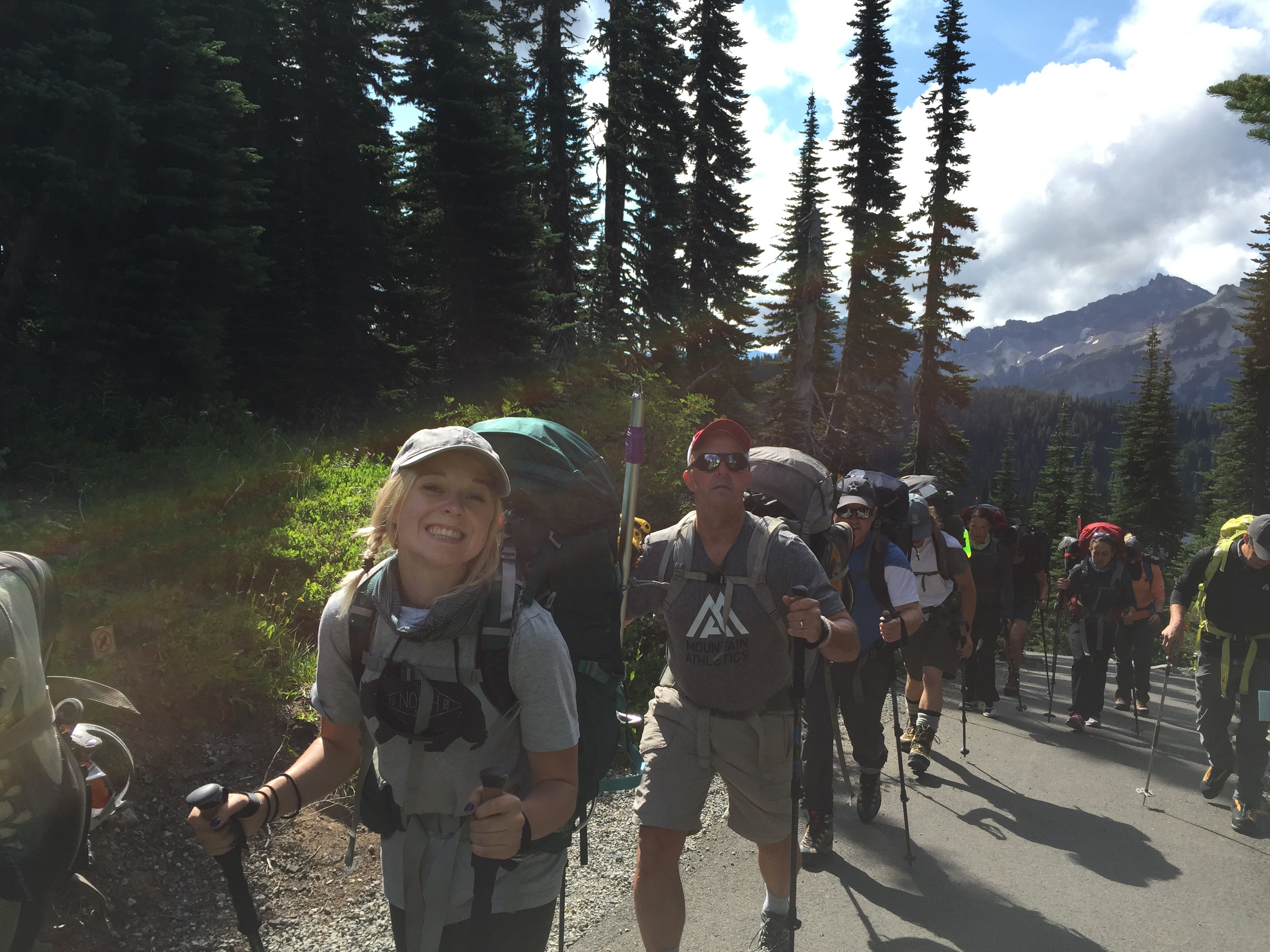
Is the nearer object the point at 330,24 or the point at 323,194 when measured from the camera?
the point at 323,194

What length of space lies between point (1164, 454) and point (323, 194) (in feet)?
172

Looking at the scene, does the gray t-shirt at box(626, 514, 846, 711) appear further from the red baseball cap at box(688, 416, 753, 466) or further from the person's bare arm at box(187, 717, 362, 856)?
the person's bare arm at box(187, 717, 362, 856)

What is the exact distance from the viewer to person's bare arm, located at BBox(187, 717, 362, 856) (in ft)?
6.07

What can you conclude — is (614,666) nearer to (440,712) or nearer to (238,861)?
(440,712)

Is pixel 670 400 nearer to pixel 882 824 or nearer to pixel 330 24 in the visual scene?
pixel 882 824

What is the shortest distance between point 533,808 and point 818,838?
3.80 meters

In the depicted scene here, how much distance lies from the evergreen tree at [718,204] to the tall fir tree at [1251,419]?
2930 cm

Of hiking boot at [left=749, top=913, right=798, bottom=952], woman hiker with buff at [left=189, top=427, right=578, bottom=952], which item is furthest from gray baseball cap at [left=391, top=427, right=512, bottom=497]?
hiking boot at [left=749, top=913, right=798, bottom=952]

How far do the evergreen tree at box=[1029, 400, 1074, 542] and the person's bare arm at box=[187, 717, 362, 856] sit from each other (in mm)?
62652

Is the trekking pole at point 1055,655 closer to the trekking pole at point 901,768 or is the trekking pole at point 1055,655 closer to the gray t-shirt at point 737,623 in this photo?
the trekking pole at point 901,768

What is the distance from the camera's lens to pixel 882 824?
18.7 feet

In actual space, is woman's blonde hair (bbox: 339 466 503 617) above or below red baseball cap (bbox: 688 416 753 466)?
below

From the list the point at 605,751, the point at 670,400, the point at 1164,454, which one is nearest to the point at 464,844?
the point at 605,751

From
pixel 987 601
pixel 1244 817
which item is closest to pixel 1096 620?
pixel 987 601
